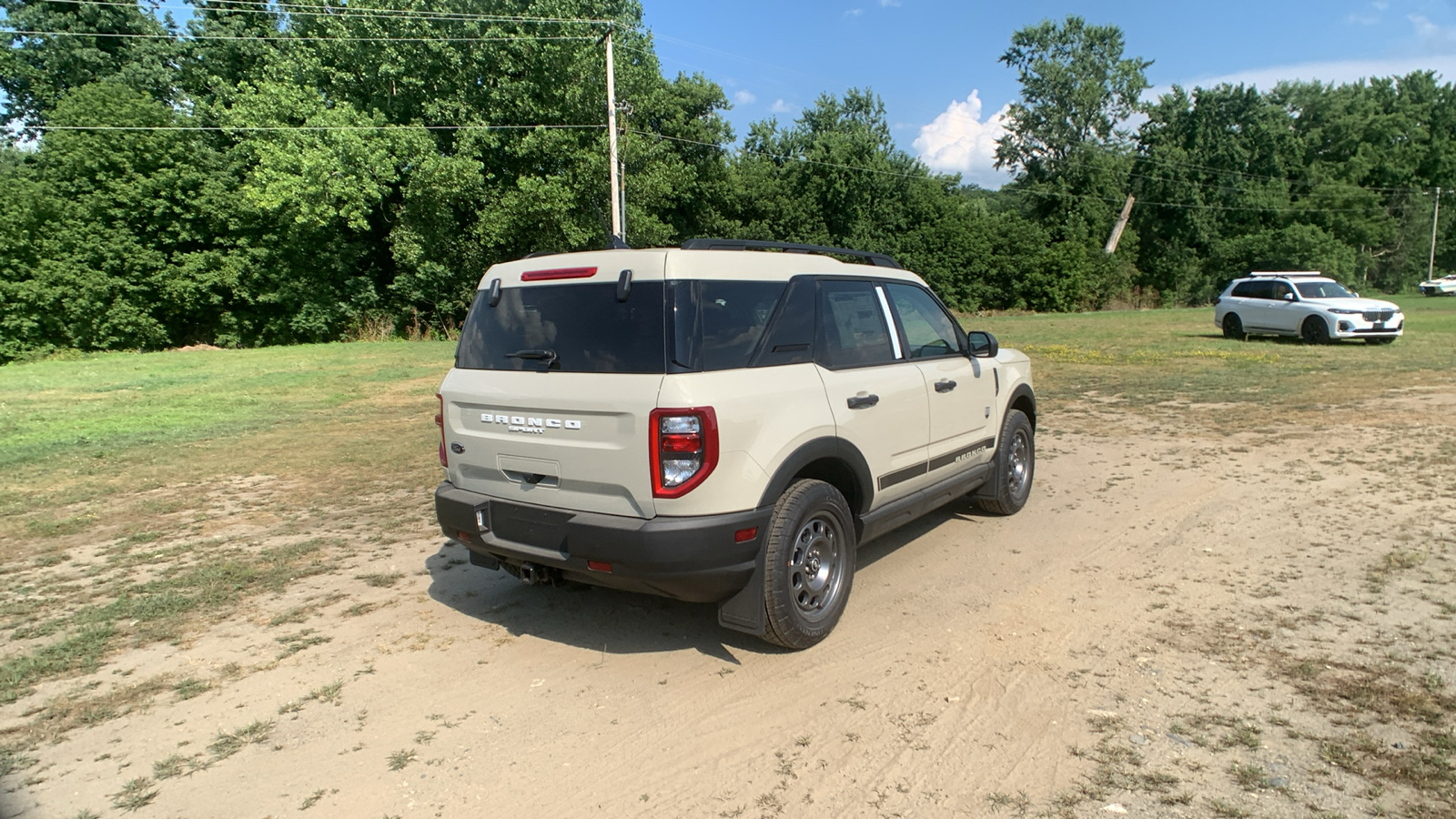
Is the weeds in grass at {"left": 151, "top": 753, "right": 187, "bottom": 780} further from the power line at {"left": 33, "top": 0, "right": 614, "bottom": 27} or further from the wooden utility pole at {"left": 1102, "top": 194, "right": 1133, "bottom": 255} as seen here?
the wooden utility pole at {"left": 1102, "top": 194, "right": 1133, "bottom": 255}

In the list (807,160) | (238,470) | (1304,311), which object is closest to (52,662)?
(238,470)

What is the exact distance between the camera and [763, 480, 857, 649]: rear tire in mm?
4035

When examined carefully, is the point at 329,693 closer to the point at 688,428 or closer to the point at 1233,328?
the point at 688,428

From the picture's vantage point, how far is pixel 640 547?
3.74m

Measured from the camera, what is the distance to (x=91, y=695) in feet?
13.0

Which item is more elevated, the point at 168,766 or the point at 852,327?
the point at 852,327

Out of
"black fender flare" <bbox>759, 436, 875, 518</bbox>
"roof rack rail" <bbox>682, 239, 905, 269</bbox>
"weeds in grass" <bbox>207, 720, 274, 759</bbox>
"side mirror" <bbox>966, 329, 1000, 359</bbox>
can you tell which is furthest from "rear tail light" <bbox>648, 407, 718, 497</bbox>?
"side mirror" <bbox>966, 329, 1000, 359</bbox>

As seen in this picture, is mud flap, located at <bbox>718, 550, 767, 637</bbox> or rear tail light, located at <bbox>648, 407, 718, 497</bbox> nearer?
rear tail light, located at <bbox>648, 407, 718, 497</bbox>

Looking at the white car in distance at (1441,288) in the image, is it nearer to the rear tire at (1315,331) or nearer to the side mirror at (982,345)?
the rear tire at (1315,331)

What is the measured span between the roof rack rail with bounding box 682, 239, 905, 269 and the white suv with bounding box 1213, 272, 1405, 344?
19843 millimetres

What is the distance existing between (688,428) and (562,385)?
74cm

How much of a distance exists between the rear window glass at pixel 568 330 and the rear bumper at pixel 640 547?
2.34 ft

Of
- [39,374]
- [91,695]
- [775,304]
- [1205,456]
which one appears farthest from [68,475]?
[39,374]

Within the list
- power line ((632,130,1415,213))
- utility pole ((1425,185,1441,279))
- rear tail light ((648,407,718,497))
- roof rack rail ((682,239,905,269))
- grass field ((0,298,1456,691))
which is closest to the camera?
rear tail light ((648,407,718,497))
